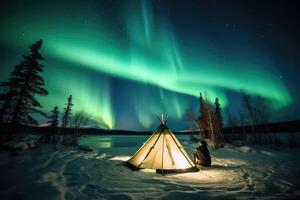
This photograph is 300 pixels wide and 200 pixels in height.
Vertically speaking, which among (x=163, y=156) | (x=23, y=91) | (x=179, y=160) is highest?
(x=23, y=91)

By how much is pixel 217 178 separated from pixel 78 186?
4988 mm

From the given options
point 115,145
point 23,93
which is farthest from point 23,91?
point 115,145

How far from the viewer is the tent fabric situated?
7.63 m

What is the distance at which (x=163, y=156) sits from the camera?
7.82 m

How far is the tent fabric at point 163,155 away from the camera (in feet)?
25.0

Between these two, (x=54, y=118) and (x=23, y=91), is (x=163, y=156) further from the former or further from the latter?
(x=54, y=118)

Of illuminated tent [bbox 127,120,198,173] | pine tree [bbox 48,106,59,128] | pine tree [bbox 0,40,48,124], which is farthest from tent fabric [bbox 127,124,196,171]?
pine tree [bbox 48,106,59,128]

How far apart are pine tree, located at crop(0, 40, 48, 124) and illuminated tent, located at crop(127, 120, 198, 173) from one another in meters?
12.6

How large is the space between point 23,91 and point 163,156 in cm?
1493

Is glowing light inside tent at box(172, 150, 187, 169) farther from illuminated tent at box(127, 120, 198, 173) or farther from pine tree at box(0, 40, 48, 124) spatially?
pine tree at box(0, 40, 48, 124)

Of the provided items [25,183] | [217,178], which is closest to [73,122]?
[25,183]

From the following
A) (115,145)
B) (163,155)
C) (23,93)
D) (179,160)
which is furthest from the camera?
(115,145)

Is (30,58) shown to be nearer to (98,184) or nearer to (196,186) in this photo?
(98,184)

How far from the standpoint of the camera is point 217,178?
20.8 feet
